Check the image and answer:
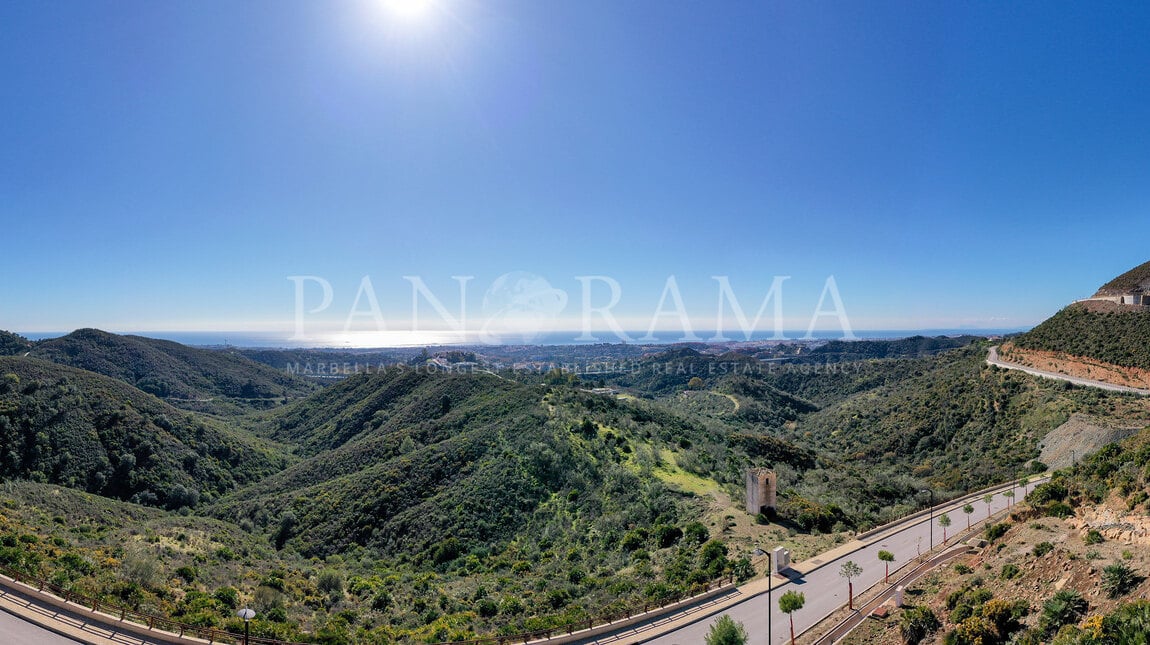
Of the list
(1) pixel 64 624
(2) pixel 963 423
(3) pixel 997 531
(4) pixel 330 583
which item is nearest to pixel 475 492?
(4) pixel 330 583

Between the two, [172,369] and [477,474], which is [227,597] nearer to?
[477,474]

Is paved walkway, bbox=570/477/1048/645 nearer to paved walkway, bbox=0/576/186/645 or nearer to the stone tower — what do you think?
the stone tower

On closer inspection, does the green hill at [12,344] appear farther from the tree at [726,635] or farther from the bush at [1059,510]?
the bush at [1059,510]

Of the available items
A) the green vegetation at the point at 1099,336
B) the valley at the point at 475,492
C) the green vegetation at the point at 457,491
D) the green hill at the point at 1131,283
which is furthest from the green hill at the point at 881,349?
the green vegetation at the point at 1099,336

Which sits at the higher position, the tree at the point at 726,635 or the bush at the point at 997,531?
the bush at the point at 997,531

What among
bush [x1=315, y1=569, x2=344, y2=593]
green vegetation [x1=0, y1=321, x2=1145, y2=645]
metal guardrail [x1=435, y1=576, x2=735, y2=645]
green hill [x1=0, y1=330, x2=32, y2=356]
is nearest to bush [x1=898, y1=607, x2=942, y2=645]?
green vegetation [x1=0, y1=321, x2=1145, y2=645]

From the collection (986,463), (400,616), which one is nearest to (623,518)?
(400,616)

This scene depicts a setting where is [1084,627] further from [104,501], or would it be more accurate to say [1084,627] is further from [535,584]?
[104,501]
